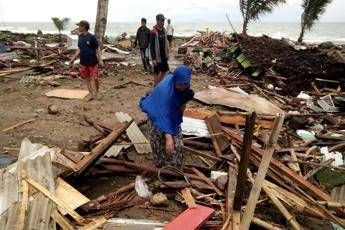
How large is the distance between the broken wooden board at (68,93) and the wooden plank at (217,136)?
4.08 meters

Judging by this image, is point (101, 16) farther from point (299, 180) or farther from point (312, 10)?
point (312, 10)

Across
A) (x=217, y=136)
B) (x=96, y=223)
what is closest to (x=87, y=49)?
(x=217, y=136)

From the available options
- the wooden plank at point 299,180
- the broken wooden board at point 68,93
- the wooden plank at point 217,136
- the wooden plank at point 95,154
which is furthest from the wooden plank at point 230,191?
the broken wooden board at point 68,93

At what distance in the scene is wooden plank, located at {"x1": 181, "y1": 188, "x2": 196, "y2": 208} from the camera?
4516mm

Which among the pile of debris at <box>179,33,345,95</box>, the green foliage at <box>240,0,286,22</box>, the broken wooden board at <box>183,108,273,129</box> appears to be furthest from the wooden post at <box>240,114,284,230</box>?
the green foliage at <box>240,0,286,22</box>

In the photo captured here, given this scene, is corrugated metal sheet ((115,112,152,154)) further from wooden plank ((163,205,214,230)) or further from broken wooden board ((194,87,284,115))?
broken wooden board ((194,87,284,115))

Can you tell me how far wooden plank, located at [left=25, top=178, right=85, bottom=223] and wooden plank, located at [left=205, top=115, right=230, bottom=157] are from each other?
8.19ft

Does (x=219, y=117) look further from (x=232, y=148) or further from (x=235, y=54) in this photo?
(x=235, y=54)

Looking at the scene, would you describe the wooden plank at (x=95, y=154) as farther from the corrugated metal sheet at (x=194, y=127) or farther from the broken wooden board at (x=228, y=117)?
the broken wooden board at (x=228, y=117)

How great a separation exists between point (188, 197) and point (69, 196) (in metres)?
1.34

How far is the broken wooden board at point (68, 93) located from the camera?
9.70 meters

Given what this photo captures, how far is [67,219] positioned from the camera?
4.05 m

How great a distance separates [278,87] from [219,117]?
4.65 m

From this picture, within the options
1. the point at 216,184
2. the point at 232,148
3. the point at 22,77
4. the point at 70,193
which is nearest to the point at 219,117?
the point at 232,148
